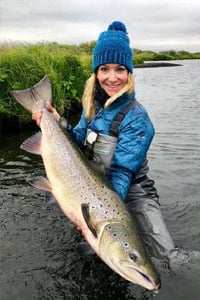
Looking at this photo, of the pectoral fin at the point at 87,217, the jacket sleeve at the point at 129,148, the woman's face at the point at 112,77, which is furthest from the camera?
the woman's face at the point at 112,77

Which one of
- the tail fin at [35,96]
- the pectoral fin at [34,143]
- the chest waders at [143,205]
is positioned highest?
the tail fin at [35,96]

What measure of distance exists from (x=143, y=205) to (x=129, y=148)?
75cm

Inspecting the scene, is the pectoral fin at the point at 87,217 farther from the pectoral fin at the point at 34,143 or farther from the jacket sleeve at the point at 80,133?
the jacket sleeve at the point at 80,133

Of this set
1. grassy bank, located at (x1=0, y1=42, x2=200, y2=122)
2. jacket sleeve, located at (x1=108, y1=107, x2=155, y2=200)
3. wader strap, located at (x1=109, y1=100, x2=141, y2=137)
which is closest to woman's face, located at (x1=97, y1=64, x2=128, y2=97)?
wader strap, located at (x1=109, y1=100, x2=141, y2=137)

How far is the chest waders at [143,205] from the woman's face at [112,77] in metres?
0.27

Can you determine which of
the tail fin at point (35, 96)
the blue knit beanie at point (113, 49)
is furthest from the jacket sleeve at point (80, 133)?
the blue knit beanie at point (113, 49)

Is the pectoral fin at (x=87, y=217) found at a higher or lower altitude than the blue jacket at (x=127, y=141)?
lower

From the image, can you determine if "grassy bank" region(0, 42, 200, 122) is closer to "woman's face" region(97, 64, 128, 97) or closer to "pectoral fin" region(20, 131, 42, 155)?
"pectoral fin" region(20, 131, 42, 155)

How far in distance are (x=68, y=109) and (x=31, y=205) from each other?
25.5 feet

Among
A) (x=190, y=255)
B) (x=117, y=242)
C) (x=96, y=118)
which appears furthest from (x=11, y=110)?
(x=117, y=242)

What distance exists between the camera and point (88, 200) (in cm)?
373

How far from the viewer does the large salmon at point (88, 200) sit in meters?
3.26

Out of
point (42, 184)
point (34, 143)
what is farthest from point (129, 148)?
point (34, 143)

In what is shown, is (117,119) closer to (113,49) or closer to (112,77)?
(112,77)
